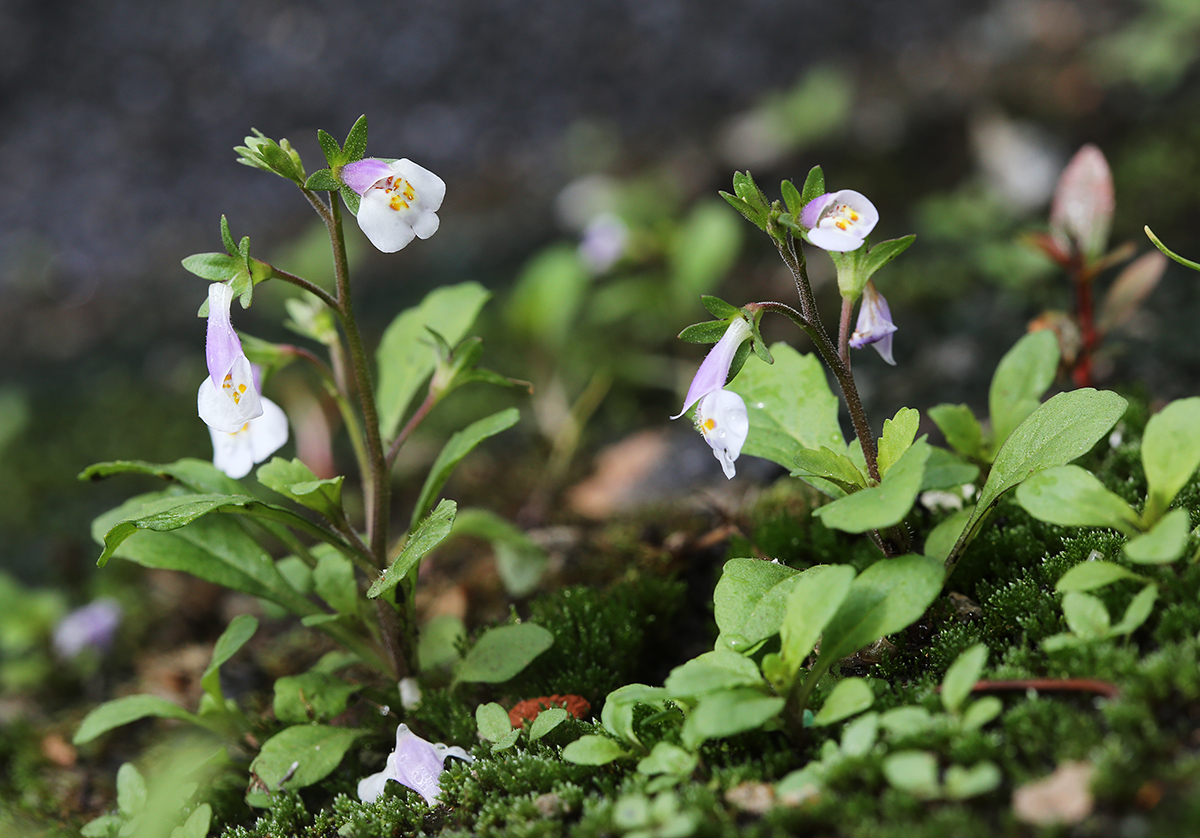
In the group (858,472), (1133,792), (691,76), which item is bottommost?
(1133,792)

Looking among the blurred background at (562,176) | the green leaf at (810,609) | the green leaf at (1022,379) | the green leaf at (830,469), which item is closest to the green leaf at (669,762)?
the green leaf at (810,609)

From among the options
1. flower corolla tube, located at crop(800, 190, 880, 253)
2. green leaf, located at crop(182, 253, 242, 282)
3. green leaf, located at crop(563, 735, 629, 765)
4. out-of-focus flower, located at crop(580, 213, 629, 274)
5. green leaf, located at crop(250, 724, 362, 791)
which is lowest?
green leaf, located at crop(250, 724, 362, 791)

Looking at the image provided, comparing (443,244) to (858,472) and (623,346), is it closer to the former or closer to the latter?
(623,346)

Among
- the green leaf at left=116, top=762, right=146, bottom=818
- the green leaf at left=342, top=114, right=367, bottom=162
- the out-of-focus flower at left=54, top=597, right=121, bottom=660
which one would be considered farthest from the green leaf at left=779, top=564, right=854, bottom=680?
the out-of-focus flower at left=54, top=597, right=121, bottom=660

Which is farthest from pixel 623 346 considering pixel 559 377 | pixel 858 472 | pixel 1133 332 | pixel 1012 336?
pixel 858 472

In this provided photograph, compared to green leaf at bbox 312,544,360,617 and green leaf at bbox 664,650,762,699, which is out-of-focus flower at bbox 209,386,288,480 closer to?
green leaf at bbox 312,544,360,617

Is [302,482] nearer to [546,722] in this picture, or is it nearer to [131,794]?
[546,722]
